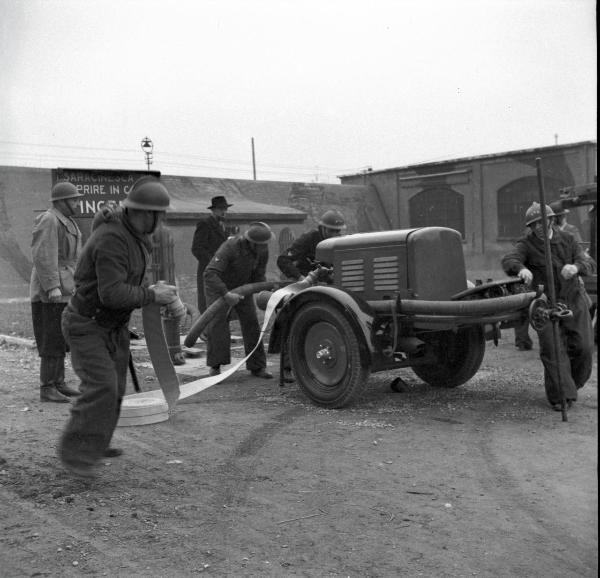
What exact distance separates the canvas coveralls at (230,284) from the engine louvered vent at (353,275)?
127 centimetres

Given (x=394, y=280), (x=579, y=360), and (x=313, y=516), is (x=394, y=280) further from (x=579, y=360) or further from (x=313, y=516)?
(x=313, y=516)

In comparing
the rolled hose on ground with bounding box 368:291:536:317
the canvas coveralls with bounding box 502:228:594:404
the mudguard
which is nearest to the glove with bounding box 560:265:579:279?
the canvas coveralls with bounding box 502:228:594:404

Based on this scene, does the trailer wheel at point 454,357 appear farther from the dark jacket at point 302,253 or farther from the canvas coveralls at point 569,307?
the dark jacket at point 302,253

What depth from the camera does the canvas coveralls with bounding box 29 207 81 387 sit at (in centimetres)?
633

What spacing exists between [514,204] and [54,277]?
67.5 feet

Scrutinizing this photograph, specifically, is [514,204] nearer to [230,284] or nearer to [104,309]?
[230,284]

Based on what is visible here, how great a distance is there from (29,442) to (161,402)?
3.43 ft

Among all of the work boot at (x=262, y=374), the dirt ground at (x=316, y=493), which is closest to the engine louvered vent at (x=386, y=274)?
the dirt ground at (x=316, y=493)

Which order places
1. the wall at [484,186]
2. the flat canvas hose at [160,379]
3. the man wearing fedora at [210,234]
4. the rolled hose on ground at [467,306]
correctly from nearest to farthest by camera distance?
the flat canvas hose at [160,379], the rolled hose on ground at [467,306], the man wearing fedora at [210,234], the wall at [484,186]

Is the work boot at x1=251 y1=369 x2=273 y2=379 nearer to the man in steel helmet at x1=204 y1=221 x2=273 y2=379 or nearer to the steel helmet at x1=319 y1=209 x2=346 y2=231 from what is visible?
the man in steel helmet at x1=204 y1=221 x2=273 y2=379

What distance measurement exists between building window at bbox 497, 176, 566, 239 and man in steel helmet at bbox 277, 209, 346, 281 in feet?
58.7

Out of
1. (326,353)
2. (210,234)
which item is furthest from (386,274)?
(210,234)

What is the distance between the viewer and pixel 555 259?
19.6 feet

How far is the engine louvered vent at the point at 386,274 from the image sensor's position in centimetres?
620
